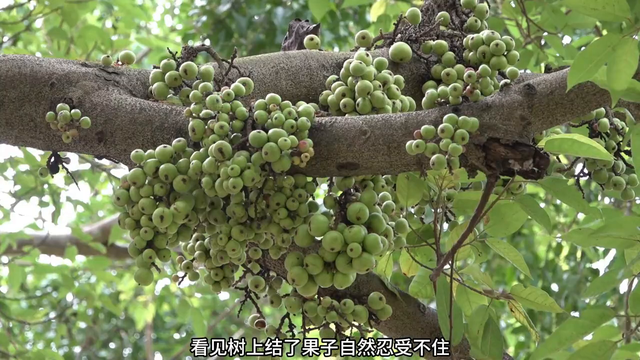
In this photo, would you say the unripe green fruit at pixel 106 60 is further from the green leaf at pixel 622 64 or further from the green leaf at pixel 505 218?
the green leaf at pixel 622 64

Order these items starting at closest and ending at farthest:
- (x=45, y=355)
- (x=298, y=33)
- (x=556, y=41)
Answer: (x=298, y=33), (x=45, y=355), (x=556, y=41)

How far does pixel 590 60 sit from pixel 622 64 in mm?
65

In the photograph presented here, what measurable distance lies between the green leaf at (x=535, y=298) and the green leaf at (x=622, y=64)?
685 millimetres

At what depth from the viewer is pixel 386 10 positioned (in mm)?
3350

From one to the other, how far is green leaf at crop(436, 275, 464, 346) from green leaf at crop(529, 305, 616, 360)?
228 millimetres

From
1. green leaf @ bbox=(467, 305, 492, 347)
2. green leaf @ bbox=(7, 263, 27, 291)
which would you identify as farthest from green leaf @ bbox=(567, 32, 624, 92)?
green leaf @ bbox=(7, 263, 27, 291)

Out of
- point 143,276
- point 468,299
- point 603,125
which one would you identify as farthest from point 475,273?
point 143,276

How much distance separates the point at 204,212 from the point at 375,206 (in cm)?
40

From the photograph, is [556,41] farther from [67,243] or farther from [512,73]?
[67,243]

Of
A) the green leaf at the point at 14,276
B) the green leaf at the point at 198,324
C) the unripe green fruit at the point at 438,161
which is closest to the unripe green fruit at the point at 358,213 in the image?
the unripe green fruit at the point at 438,161

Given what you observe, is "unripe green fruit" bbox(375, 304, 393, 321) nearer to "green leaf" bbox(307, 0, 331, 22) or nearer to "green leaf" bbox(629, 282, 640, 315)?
"green leaf" bbox(629, 282, 640, 315)

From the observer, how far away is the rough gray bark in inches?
58.6

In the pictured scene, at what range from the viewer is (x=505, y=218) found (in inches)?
73.0

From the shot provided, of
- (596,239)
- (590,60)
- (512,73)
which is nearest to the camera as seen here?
(590,60)
